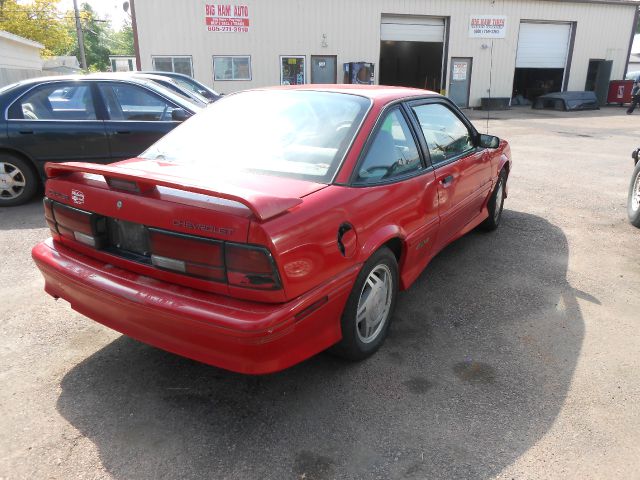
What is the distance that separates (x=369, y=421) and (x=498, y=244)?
3081 millimetres

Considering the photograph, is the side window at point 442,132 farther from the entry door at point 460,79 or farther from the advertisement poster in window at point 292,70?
the entry door at point 460,79

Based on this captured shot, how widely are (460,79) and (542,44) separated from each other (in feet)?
16.1

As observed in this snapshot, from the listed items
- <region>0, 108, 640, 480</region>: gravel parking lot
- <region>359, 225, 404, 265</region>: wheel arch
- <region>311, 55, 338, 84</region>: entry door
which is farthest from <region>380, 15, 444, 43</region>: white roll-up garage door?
<region>359, 225, 404, 265</region>: wheel arch

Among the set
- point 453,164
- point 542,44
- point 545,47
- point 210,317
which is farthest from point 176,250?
point 545,47

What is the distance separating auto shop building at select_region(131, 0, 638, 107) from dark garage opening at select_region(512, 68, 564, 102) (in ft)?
0.23

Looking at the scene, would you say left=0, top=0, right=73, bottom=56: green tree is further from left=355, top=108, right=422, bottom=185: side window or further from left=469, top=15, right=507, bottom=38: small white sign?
left=355, top=108, right=422, bottom=185: side window

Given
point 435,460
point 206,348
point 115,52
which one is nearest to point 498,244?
point 435,460

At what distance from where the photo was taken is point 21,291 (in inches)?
151

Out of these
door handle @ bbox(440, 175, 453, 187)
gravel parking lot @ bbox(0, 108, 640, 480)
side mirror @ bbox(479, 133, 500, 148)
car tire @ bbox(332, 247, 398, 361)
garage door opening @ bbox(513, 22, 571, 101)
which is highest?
garage door opening @ bbox(513, 22, 571, 101)

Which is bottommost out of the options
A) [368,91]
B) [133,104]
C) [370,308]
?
[370,308]

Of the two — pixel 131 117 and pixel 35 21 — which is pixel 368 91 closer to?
pixel 131 117

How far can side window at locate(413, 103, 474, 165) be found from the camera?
11.7 feet

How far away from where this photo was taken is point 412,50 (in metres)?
28.2

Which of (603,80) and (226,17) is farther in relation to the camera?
(603,80)
